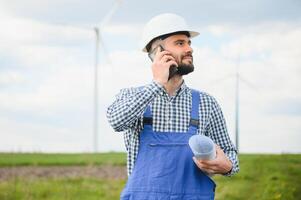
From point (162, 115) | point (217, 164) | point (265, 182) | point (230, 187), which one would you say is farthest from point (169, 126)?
point (265, 182)

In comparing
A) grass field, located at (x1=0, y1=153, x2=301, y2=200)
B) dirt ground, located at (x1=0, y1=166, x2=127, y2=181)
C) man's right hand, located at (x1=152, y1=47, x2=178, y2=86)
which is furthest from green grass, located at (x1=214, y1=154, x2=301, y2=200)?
man's right hand, located at (x1=152, y1=47, x2=178, y2=86)

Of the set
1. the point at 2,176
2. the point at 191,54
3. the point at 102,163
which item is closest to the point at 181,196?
the point at 191,54

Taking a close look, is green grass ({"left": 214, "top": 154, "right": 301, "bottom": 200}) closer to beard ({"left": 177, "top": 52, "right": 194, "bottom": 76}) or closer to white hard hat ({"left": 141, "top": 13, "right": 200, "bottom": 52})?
white hard hat ({"left": 141, "top": 13, "right": 200, "bottom": 52})

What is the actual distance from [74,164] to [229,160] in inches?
606

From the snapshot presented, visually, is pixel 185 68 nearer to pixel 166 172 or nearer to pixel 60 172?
pixel 166 172

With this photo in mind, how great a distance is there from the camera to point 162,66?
11.9ft

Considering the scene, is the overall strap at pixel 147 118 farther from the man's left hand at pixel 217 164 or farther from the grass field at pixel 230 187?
the grass field at pixel 230 187

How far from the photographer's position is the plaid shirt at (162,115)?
3549mm

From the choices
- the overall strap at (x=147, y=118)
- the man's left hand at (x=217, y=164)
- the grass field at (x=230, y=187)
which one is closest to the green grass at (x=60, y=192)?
the grass field at (x=230, y=187)

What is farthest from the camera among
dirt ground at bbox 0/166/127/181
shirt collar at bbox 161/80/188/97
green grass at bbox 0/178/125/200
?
dirt ground at bbox 0/166/127/181

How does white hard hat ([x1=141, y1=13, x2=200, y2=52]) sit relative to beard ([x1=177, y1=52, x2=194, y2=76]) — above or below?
above

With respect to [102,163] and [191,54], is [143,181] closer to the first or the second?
[191,54]

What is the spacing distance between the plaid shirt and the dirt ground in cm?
1121

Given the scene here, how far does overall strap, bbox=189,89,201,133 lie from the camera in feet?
12.2
